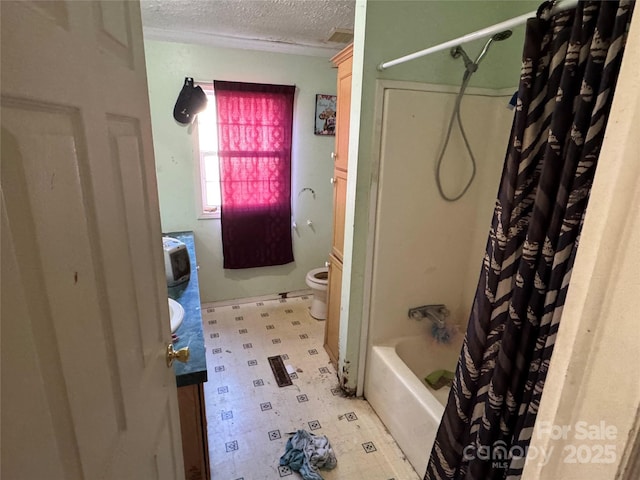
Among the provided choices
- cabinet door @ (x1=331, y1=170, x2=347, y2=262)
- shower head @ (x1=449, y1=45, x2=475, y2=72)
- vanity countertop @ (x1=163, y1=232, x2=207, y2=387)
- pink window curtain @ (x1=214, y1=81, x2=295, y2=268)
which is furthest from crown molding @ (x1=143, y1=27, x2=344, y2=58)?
vanity countertop @ (x1=163, y1=232, x2=207, y2=387)

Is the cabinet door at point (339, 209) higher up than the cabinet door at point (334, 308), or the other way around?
the cabinet door at point (339, 209)

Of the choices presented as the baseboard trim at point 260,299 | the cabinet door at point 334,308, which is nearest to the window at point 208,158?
the baseboard trim at point 260,299

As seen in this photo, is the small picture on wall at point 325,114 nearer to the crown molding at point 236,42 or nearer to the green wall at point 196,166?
the green wall at point 196,166

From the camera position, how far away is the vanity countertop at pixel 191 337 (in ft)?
3.67

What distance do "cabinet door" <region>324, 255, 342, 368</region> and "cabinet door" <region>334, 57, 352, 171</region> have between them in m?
0.66

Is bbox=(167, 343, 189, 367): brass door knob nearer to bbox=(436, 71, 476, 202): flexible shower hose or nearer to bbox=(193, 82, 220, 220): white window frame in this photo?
bbox=(436, 71, 476, 202): flexible shower hose

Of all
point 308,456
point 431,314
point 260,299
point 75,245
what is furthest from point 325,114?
point 75,245

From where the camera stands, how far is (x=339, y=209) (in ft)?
7.19

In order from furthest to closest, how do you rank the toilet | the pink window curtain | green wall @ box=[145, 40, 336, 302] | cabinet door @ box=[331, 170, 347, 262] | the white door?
the toilet → the pink window curtain → green wall @ box=[145, 40, 336, 302] → cabinet door @ box=[331, 170, 347, 262] → the white door

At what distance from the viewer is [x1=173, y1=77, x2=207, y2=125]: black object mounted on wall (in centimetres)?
262

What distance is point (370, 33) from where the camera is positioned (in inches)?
62.9

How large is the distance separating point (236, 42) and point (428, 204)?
1.96m

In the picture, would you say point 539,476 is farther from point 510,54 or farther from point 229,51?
point 229,51

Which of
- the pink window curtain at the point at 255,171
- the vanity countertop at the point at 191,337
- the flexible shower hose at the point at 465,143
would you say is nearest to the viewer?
the vanity countertop at the point at 191,337
